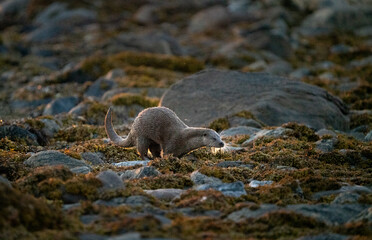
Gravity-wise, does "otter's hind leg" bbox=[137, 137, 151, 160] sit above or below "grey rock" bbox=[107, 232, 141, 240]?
below

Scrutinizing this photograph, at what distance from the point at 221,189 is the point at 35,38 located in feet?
189

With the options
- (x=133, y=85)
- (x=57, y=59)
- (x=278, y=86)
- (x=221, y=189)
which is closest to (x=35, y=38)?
(x=57, y=59)

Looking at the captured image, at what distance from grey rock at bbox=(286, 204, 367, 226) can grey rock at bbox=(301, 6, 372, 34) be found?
5865 centimetres

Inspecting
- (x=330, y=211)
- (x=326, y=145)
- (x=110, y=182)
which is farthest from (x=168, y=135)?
(x=330, y=211)

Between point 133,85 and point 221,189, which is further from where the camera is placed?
point 133,85

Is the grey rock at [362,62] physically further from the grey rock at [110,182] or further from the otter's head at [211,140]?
the grey rock at [110,182]

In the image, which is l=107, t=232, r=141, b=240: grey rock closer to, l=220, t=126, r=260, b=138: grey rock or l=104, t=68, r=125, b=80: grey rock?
l=220, t=126, r=260, b=138: grey rock

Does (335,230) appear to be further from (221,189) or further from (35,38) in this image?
(35,38)

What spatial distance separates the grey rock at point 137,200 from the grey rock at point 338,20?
2333 inches

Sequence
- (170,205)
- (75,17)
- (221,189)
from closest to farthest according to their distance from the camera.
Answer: (170,205) → (221,189) → (75,17)

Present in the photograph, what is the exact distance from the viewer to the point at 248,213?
9.68 metres

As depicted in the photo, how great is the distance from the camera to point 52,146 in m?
18.3

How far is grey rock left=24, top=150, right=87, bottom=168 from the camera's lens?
13320 millimetres

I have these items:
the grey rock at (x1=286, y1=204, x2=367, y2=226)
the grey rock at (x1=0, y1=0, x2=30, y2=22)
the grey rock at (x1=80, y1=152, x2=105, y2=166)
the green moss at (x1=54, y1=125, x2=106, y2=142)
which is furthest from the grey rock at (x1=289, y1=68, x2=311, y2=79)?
the grey rock at (x1=0, y1=0, x2=30, y2=22)
